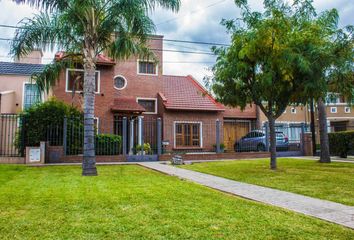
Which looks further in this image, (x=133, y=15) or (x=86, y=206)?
(x=133, y=15)

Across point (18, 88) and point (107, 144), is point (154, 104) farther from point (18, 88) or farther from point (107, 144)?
point (18, 88)

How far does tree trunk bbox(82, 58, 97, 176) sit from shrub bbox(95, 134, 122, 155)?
6193 mm

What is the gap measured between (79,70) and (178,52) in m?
6.89

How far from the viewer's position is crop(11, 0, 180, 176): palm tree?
35.9ft

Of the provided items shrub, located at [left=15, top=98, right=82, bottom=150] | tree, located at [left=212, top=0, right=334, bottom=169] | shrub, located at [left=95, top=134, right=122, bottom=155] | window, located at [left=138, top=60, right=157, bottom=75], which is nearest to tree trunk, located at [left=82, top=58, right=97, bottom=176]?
tree, located at [left=212, top=0, right=334, bottom=169]

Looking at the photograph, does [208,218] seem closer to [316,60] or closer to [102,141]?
[316,60]

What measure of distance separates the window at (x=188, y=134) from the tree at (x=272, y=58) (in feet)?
37.7

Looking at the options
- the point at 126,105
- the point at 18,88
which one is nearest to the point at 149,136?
the point at 126,105

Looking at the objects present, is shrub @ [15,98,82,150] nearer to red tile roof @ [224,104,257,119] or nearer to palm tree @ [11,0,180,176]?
palm tree @ [11,0,180,176]

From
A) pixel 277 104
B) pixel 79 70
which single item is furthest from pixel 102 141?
pixel 277 104

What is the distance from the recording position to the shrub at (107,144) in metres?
17.3

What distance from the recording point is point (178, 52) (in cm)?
2236

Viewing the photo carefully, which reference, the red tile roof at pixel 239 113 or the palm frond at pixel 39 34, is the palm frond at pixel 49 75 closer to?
the palm frond at pixel 39 34

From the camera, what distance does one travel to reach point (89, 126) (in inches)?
436
